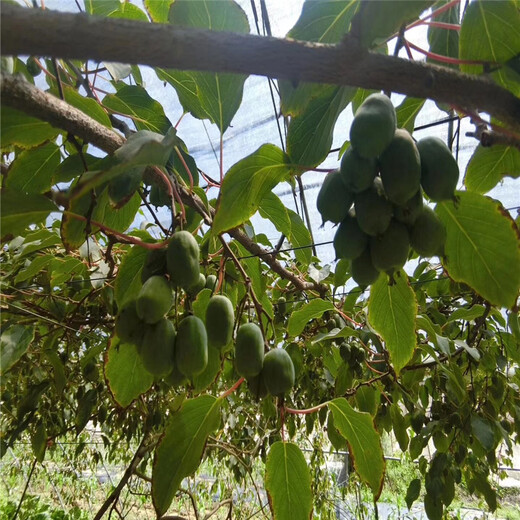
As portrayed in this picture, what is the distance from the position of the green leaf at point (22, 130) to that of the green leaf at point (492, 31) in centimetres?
57

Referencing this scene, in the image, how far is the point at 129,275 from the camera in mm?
681

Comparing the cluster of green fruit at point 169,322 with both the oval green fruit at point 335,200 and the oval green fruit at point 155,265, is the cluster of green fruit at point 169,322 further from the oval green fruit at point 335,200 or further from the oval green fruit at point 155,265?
the oval green fruit at point 335,200

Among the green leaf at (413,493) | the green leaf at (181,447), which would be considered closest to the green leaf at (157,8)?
the green leaf at (181,447)

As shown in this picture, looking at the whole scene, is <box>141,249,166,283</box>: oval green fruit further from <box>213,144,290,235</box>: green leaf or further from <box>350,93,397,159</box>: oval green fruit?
<box>350,93,397,159</box>: oval green fruit

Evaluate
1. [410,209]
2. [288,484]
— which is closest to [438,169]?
[410,209]

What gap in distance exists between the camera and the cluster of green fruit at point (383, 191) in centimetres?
41

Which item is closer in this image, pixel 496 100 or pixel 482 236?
pixel 496 100

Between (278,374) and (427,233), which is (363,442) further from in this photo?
(427,233)

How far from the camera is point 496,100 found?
367 millimetres

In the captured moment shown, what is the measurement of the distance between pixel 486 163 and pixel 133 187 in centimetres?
52

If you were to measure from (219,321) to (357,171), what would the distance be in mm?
273

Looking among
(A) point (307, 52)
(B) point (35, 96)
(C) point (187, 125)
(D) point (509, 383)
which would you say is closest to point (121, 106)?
(B) point (35, 96)

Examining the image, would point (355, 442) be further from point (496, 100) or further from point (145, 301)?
point (496, 100)

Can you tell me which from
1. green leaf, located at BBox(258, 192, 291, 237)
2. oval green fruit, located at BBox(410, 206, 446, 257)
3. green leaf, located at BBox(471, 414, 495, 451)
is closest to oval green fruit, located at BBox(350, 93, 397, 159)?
oval green fruit, located at BBox(410, 206, 446, 257)
